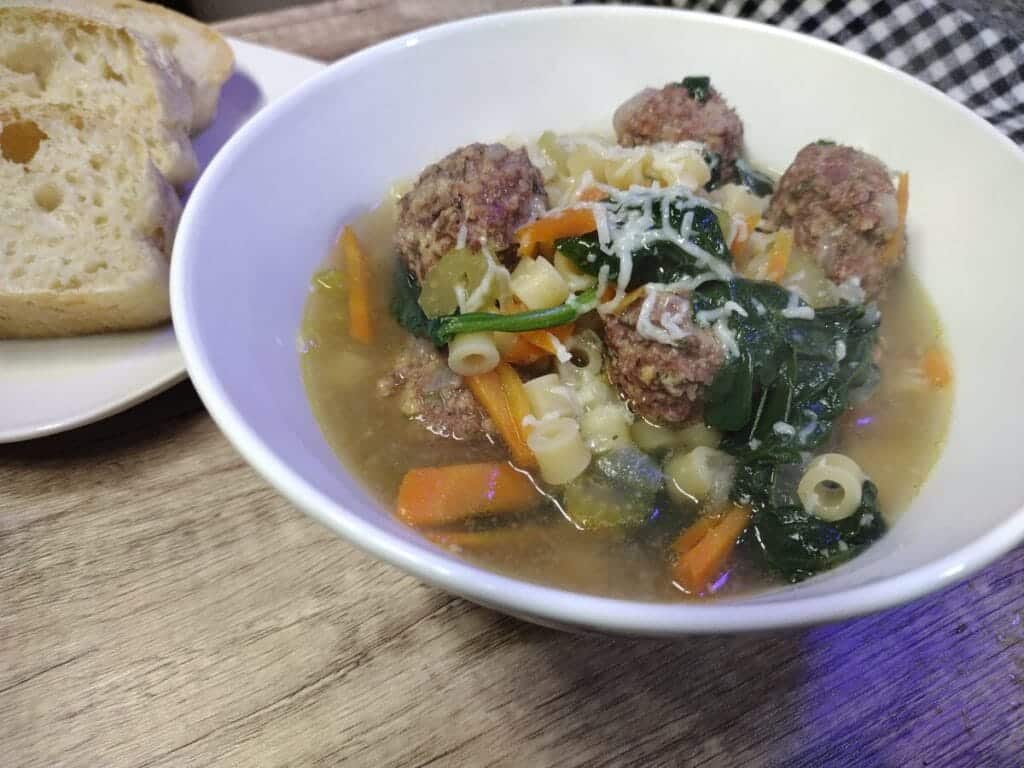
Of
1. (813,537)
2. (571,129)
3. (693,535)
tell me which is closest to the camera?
(813,537)

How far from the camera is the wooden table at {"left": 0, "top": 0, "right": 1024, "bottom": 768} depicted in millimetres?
1689

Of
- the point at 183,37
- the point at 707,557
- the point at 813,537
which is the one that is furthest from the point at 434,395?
the point at 183,37

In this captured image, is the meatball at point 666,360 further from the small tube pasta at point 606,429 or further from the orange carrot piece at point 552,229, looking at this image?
the orange carrot piece at point 552,229

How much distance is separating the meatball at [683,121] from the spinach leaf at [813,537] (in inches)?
44.6

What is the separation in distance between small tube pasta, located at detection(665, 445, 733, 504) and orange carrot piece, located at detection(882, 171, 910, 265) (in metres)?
0.80

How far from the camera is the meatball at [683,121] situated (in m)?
2.32

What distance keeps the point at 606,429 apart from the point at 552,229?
0.52m

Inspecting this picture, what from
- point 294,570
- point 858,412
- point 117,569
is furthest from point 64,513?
point 858,412

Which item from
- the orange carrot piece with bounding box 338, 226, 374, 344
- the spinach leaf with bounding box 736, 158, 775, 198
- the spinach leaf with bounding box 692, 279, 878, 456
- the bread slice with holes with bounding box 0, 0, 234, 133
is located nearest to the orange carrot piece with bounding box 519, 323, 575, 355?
the spinach leaf with bounding box 692, 279, 878, 456

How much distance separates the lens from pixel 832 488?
177 centimetres

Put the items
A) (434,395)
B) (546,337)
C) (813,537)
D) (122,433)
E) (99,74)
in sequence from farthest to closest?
(99,74)
(122,433)
(434,395)
(546,337)
(813,537)

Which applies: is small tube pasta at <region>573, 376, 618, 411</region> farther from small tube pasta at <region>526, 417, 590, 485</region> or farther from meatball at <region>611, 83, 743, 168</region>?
meatball at <region>611, 83, 743, 168</region>

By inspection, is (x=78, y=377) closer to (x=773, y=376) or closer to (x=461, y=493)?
(x=461, y=493)

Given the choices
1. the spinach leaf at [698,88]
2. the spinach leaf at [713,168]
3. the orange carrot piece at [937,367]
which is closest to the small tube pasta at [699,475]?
the orange carrot piece at [937,367]
